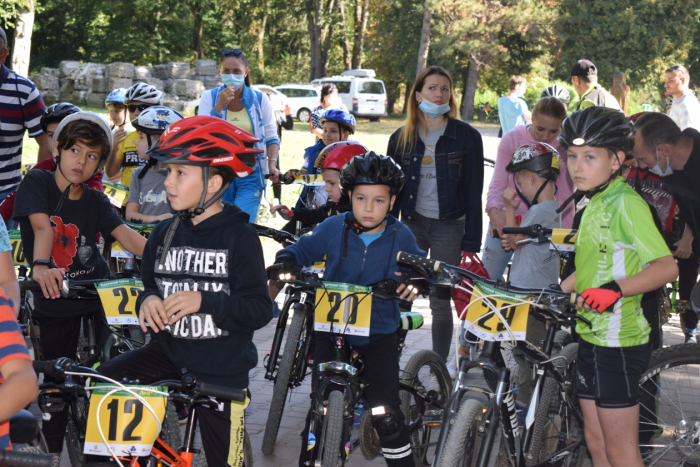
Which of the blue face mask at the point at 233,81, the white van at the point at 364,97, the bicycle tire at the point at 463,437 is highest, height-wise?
the white van at the point at 364,97

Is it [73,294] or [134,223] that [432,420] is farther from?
[134,223]

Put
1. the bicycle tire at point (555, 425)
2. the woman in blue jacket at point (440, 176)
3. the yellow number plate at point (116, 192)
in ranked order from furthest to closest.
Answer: the yellow number plate at point (116, 192)
the woman in blue jacket at point (440, 176)
the bicycle tire at point (555, 425)

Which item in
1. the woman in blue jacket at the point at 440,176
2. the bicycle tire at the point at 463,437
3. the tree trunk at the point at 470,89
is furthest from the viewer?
the tree trunk at the point at 470,89

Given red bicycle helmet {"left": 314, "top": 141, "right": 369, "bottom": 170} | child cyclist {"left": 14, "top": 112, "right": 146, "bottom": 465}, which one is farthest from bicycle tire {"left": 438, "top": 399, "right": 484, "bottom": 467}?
red bicycle helmet {"left": 314, "top": 141, "right": 369, "bottom": 170}

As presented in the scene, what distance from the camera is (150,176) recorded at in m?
6.14

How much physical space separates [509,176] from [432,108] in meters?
0.89

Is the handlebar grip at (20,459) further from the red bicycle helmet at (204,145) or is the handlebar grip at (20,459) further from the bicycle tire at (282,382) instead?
the bicycle tire at (282,382)

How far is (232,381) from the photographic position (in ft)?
10.4

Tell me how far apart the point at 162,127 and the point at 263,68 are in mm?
50303

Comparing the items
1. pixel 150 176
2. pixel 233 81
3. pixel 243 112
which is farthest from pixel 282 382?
pixel 233 81

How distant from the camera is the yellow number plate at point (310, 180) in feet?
20.8

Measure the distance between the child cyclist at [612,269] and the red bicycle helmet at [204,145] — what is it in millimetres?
1635

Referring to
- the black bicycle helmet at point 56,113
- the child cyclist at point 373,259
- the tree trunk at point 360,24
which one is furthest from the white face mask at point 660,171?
the tree trunk at point 360,24

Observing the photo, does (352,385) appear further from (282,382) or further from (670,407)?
(670,407)
